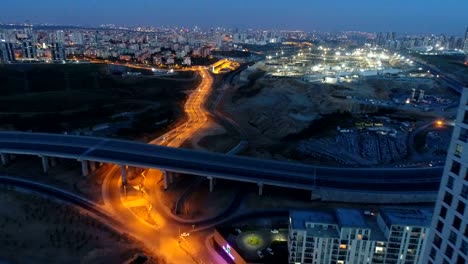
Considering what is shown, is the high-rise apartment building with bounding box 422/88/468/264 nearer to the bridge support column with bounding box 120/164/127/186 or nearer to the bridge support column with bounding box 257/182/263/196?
the bridge support column with bounding box 257/182/263/196

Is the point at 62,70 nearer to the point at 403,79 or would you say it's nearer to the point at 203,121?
the point at 203,121

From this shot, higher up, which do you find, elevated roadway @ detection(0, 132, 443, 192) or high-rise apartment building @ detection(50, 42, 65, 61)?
high-rise apartment building @ detection(50, 42, 65, 61)

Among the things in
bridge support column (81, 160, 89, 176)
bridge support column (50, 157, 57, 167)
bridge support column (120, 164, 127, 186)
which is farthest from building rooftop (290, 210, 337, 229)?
bridge support column (50, 157, 57, 167)

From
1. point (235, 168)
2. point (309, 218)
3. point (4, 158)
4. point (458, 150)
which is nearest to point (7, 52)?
point (4, 158)

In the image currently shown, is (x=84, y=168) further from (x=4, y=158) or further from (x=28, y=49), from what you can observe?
(x=28, y=49)

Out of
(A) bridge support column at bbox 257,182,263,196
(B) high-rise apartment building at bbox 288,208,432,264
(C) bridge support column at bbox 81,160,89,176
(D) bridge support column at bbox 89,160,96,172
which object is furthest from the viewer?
(D) bridge support column at bbox 89,160,96,172

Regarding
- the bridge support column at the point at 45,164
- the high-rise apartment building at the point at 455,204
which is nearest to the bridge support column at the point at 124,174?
the bridge support column at the point at 45,164

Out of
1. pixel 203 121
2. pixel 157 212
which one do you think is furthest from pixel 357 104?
pixel 157 212
